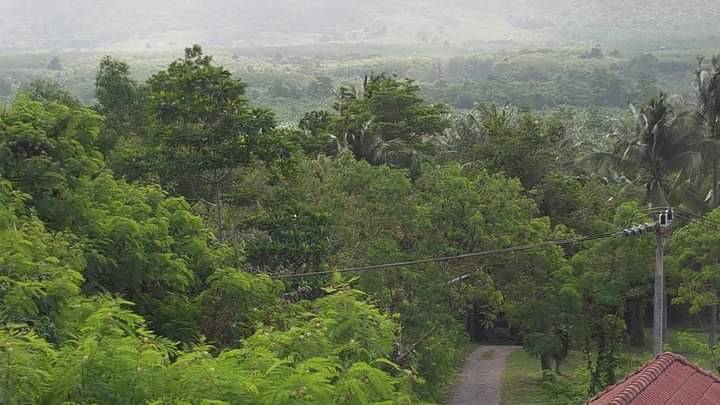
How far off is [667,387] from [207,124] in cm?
1197

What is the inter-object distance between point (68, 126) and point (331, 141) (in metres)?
18.8

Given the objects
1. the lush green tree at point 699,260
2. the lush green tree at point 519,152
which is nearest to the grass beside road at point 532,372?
the lush green tree at point 699,260

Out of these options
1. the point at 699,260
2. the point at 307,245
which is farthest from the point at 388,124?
the point at 307,245

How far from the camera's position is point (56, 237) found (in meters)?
11.4

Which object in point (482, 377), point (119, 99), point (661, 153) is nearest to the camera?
point (119, 99)

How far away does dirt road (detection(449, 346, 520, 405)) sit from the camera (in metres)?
23.6

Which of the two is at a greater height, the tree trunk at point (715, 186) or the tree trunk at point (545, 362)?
the tree trunk at point (715, 186)

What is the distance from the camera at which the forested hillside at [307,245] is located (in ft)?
27.2

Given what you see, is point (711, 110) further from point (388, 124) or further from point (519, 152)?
point (388, 124)

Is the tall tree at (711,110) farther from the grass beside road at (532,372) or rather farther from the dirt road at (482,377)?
the dirt road at (482,377)

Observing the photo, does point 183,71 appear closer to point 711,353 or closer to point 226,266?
point 226,266

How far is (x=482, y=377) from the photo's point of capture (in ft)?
85.2

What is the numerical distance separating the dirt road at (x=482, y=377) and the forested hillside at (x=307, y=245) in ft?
4.35

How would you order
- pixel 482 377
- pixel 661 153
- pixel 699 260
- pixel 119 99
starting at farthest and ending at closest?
pixel 661 153, pixel 482 377, pixel 119 99, pixel 699 260
